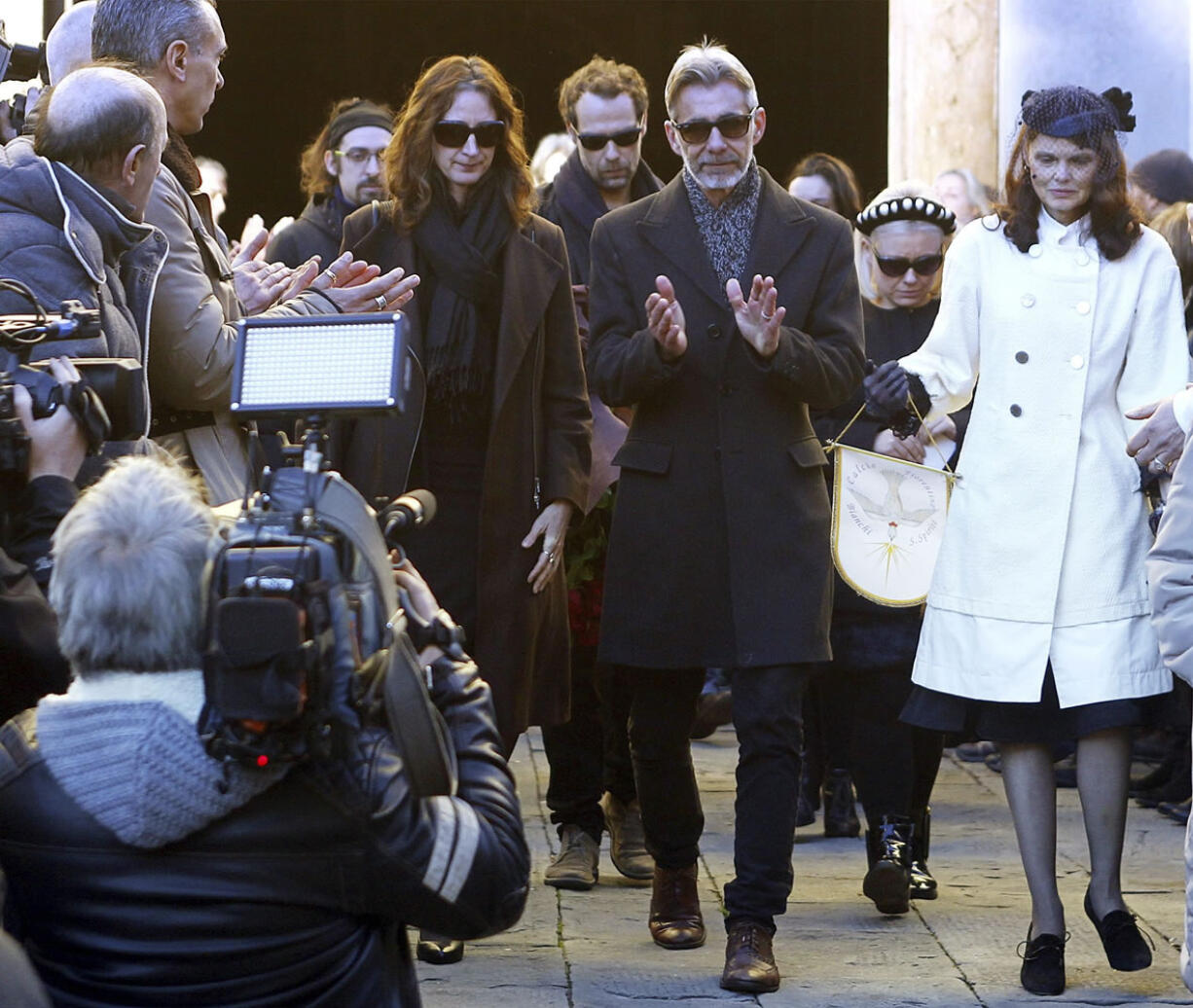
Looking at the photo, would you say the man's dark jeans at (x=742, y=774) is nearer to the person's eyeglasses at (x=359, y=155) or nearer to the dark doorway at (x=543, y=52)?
the person's eyeglasses at (x=359, y=155)

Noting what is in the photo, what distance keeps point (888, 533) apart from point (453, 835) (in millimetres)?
2897

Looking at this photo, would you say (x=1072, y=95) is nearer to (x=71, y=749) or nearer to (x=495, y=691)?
(x=495, y=691)

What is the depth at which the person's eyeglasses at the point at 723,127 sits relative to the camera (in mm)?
5102

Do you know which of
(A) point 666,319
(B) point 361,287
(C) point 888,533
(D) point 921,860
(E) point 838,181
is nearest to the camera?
(B) point 361,287

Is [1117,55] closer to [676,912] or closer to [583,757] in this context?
[583,757]

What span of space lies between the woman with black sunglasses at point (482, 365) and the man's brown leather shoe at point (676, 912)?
52 centimetres

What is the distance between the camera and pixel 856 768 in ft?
Result: 18.9

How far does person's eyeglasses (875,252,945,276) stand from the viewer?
6387 mm

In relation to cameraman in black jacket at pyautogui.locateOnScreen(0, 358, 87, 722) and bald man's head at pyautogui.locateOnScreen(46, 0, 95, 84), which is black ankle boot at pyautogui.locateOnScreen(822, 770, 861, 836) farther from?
cameraman in black jacket at pyautogui.locateOnScreen(0, 358, 87, 722)

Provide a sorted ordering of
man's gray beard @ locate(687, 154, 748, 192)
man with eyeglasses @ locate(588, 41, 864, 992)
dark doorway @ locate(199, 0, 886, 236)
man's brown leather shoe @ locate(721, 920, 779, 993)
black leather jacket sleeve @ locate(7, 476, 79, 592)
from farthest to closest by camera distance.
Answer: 1. dark doorway @ locate(199, 0, 886, 236)
2. man's gray beard @ locate(687, 154, 748, 192)
3. man with eyeglasses @ locate(588, 41, 864, 992)
4. man's brown leather shoe @ locate(721, 920, 779, 993)
5. black leather jacket sleeve @ locate(7, 476, 79, 592)

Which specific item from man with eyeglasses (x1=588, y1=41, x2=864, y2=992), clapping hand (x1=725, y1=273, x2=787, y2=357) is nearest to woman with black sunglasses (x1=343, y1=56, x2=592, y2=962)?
man with eyeglasses (x1=588, y1=41, x2=864, y2=992)

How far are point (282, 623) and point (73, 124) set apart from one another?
6.10 feet

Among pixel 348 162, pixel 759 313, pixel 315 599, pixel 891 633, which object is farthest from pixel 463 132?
pixel 315 599

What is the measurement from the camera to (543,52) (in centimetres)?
1333
